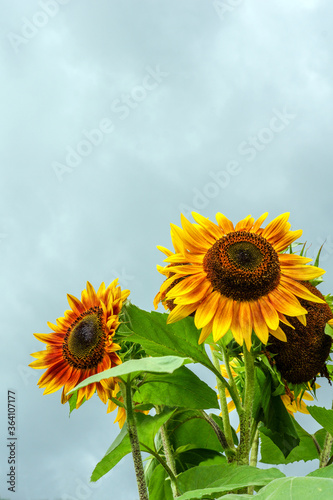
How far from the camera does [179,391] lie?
2.64 feet

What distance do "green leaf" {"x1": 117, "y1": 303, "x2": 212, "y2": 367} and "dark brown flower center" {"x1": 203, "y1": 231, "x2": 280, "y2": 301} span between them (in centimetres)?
9

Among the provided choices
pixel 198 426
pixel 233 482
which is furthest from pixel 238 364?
pixel 233 482

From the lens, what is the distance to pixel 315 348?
85cm

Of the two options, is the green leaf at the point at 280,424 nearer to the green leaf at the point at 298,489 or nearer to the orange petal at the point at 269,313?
Answer: the orange petal at the point at 269,313

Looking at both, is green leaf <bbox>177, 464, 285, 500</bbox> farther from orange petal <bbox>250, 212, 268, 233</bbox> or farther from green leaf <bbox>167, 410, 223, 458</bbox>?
orange petal <bbox>250, 212, 268, 233</bbox>

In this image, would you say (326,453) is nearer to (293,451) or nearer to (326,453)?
(326,453)

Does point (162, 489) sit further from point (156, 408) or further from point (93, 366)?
point (93, 366)

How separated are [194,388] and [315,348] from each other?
21cm

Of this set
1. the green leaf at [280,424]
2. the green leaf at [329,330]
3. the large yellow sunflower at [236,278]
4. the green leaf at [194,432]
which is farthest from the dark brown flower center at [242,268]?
the green leaf at [194,432]

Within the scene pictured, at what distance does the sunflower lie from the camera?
32.9 inches

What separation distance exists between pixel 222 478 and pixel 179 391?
138 millimetres

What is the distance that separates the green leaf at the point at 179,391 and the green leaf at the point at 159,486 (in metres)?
0.23

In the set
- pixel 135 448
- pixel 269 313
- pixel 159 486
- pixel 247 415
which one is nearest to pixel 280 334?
pixel 269 313

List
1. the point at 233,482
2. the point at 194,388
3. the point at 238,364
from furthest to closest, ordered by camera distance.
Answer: the point at 238,364 → the point at 194,388 → the point at 233,482
